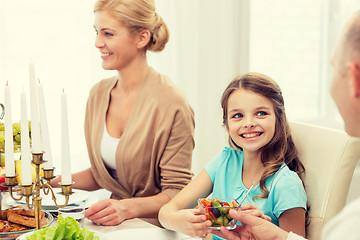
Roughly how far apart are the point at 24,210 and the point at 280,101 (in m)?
0.87

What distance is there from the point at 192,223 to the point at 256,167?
1.20 ft

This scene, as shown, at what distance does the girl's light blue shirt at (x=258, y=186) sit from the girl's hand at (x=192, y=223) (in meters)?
0.21

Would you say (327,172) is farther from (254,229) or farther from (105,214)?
(105,214)

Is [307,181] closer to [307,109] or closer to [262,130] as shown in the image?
[262,130]

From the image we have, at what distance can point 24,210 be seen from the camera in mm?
1467

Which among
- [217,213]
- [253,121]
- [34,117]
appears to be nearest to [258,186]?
[253,121]

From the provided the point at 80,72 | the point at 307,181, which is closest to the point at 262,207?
the point at 307,181

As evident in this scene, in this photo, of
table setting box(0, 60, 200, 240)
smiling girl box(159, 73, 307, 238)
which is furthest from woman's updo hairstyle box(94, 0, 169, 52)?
table setting box(0, 60, 200, 240)

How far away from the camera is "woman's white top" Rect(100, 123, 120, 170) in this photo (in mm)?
2090

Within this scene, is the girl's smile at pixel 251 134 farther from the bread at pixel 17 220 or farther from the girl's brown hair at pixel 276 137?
the bread at pixel 17 220

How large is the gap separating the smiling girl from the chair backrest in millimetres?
40

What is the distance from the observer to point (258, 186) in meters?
1.57

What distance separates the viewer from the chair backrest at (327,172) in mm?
1445

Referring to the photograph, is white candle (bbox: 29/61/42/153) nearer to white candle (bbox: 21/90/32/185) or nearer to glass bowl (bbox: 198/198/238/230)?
white candle (bbox: 21/90/32/185)
